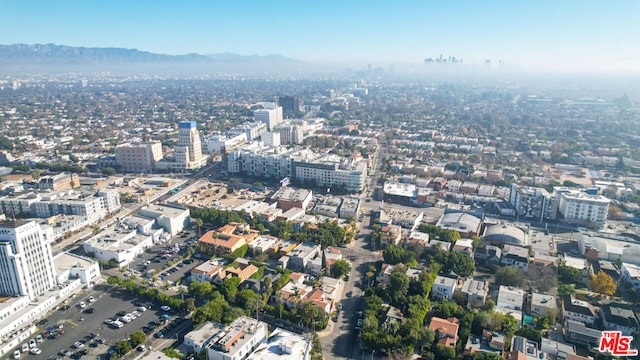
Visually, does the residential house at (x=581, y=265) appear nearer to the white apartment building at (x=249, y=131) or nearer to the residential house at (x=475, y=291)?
the residential house at (x=475, y=291)

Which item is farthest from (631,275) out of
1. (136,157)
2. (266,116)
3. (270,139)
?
(266,116)

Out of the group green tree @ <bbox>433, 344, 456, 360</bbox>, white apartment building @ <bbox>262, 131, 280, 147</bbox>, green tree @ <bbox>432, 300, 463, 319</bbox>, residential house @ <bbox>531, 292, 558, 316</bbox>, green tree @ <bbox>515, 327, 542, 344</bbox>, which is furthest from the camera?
white apartment building @ <bbox>262, 131, 280, 147</bbox>

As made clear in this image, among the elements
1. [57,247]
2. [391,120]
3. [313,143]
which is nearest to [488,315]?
[57,247]

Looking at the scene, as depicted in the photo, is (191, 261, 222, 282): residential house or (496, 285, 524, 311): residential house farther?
(191, 261, 222, 282): residential house

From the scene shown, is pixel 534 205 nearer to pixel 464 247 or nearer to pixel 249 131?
pixel 464 247

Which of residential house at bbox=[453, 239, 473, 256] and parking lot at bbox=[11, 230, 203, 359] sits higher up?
residential house at bbox=[453, 239, 473, 256]

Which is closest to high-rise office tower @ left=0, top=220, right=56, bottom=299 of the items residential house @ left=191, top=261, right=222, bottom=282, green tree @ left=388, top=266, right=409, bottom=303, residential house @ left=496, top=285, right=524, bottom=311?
residential house @ left=191, top=261, right=222, bottom=282

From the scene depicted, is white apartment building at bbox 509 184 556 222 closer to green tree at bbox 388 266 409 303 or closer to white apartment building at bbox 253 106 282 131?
green tree at bbox 388 266 409 303
